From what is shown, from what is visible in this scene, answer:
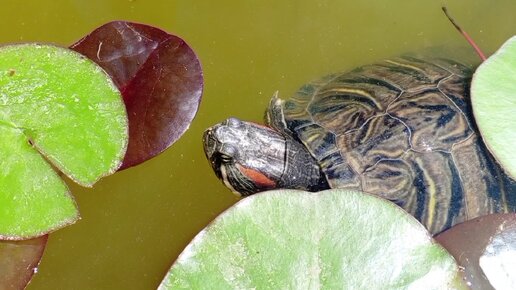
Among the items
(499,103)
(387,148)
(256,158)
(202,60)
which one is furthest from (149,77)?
(499,103)

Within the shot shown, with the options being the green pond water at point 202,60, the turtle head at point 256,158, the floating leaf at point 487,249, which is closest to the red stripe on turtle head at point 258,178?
the turtle head at point 256,158

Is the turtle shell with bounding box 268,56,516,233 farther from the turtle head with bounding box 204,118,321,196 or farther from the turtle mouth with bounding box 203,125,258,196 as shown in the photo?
the turtle mouth with bounding box 203,125,258,196

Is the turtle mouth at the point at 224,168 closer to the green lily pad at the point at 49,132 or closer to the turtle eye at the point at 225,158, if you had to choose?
the turtle eye at the point at 225,158

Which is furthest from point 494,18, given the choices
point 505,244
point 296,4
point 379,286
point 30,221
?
point 30,221

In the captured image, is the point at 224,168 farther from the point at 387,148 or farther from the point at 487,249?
the point at 487,249

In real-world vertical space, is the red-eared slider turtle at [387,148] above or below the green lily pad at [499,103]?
below

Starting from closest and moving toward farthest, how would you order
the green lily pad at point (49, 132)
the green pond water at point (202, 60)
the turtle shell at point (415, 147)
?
1. the green lily pad at point (49, 132)
2. the turtle shell at point (415, 147)
3. the green pond water at point (202, 60)

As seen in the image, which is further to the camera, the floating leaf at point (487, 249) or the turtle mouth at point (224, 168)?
the turtle mouth at point (224, 168)

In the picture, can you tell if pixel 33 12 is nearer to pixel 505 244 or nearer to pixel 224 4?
pixel 224 4
